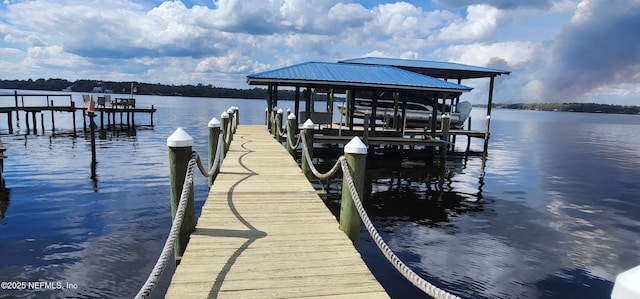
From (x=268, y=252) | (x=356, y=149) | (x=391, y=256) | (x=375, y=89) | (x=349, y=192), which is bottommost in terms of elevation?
(x=268, y=252)

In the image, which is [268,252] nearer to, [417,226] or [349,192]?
[349,192]

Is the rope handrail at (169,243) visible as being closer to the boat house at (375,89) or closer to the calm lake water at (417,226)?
the calm lake water at (417,226)

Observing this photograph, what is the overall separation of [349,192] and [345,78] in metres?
13.5

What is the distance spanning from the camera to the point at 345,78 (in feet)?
59.3

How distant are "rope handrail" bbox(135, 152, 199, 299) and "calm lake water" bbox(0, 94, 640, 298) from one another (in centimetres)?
337

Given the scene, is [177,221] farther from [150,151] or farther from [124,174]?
[150,151]

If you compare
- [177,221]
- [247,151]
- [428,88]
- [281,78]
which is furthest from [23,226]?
[428,88]

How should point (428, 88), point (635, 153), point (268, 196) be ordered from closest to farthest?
point (268, 196)
point (428, 88)
point (635, 153)

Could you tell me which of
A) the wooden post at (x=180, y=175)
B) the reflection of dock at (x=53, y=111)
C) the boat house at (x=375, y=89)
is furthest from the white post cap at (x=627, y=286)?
the reflection of dock at (x=53, y=111)

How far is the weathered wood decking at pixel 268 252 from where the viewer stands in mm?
3699

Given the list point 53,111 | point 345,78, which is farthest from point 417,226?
point 53,111

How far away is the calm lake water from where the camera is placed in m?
7.50

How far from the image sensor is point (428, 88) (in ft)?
61.2

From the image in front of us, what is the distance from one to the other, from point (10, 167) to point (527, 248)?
21.2 m
